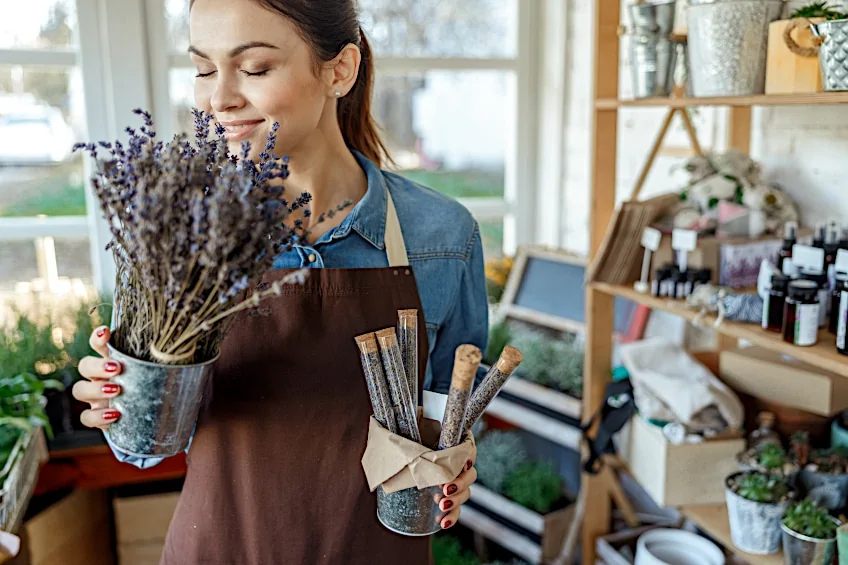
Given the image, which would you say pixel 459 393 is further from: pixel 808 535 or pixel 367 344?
pixel 808 535

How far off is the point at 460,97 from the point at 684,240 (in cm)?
141

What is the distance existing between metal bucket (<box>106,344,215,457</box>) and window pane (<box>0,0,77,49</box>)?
200 cm

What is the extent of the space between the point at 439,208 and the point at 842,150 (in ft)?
3.31

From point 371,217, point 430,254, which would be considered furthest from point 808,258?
point 371,217

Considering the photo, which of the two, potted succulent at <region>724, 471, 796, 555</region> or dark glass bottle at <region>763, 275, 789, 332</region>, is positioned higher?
dark glass bottle at <region>763, 275, 789, 332</region>

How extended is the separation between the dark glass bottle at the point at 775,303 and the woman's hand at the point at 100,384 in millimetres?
1195

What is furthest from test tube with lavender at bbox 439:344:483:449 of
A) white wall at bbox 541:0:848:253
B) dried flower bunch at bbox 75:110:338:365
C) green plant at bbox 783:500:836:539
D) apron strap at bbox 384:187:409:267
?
white wall at bbox 541:0:848:253

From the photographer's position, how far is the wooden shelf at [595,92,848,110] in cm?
138

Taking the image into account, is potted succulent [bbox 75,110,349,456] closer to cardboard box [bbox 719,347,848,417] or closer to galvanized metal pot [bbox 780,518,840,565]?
galvanized metal pot [bbox 780,518,840,565]

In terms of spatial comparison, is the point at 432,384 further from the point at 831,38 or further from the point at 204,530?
the point at 831,38

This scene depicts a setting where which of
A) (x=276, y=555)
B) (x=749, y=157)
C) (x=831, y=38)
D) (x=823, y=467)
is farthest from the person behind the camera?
(x=749, y=157)

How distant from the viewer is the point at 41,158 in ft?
8.66

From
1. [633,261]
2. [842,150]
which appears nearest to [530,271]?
[633,261]

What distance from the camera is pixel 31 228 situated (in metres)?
2.65
